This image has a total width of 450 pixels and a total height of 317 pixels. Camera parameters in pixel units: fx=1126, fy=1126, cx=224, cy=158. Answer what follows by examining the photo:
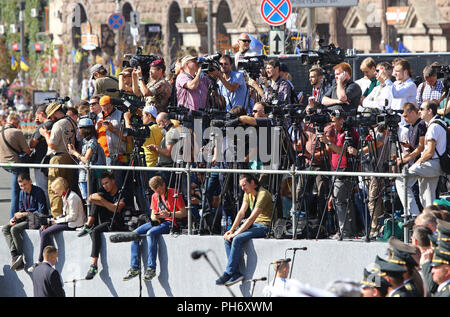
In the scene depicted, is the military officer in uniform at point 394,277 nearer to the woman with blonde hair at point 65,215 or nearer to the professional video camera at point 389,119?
the professional video camera at point 389,119

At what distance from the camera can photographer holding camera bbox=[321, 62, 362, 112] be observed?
13.9 meters

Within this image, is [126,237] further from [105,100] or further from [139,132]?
[105,100]

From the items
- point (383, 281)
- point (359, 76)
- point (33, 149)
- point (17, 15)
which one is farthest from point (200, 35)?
point (383, 281)

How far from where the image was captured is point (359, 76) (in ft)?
63.2

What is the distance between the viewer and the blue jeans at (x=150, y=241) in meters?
14.0

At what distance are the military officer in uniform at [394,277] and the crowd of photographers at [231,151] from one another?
313cm

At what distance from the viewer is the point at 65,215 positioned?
14.8 m

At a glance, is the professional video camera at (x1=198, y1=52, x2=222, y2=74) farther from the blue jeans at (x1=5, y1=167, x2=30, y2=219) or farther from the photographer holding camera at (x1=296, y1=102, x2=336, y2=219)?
the blue jeans at (x1=5, y1=167, x2=30, y2=219)

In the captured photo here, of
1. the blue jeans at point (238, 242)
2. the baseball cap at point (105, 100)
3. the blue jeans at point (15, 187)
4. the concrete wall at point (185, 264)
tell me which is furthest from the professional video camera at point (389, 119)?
the blue jeans at point (15, 187)

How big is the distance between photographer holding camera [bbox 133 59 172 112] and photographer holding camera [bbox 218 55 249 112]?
0.75 metres

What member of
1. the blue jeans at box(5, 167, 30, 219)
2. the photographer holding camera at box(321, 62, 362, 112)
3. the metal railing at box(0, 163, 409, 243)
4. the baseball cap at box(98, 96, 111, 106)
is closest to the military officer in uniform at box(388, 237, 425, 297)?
the metal railing at box(0, 163, 409, 243)
